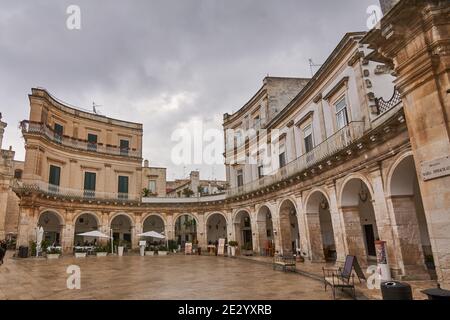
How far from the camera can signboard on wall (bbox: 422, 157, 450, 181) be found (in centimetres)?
534

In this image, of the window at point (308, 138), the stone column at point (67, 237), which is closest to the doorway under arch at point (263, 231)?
the window at point (308, 138)

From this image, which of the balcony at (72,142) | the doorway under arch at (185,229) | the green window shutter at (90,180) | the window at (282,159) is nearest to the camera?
the window at (282,159)

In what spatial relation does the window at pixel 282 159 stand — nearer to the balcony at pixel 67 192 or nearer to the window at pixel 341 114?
the window at pixel 341 114

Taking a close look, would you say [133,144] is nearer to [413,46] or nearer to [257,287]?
[257,287]

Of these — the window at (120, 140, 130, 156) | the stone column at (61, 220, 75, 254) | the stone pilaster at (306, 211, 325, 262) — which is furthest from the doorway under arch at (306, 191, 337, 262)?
the window at (120, 140, 130, 156)

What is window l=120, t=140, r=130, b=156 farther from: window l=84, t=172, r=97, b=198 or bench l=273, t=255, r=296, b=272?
bench l=273, t=255, r=296, b=272

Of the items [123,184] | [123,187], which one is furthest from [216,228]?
[123,184]

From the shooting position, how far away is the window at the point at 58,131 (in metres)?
25.3

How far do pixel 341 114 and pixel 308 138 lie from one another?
3233mm

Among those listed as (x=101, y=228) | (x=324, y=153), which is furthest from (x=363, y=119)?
(x=101, y=228)

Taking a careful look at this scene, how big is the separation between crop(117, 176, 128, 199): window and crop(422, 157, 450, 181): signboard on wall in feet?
87.5

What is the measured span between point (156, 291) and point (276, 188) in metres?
11.9

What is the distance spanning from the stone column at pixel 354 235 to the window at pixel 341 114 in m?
3.81

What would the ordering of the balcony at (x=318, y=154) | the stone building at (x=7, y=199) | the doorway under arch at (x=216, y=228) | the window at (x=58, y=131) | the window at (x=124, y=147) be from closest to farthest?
the balcony at (x=318, y=154)
the window at (x=58, y=131)
the window at (x=124, y=147)
the doorway under arch at (x=216, y=228)
the stone building at (x=7, y=199)
